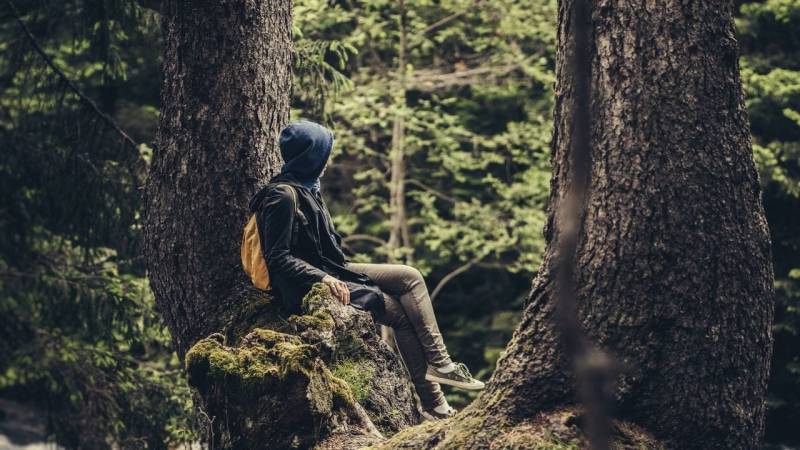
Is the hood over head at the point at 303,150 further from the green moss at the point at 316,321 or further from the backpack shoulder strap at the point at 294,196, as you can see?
the green moss at the point at 316,321

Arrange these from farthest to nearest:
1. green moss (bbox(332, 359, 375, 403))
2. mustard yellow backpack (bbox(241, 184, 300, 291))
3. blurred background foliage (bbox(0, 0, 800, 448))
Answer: blurred background foliage (bbox(0, 0, 800, 448))
mustard yellow backpack (bbox(241, 184, 300, 291))
green moss (bbox(332, 359, 375, 403))

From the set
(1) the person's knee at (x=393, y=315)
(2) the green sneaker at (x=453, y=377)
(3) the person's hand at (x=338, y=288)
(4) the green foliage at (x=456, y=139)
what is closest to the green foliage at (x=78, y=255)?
(1) the person's knee at (x=393, y=315)

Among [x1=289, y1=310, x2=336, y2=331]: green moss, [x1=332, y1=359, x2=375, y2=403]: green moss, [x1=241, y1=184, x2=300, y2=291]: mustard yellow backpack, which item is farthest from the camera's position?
[x1=241, y1=184, x2=300, y2=291]: mustard yellow backpack

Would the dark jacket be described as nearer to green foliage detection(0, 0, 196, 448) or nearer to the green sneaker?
the green sneaker

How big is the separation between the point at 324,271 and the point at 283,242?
0.95ft

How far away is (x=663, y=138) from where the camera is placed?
10.9 feet

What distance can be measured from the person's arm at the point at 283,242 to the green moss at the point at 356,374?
0.43 m

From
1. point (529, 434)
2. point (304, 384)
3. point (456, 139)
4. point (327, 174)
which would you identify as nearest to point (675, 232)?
point (529, 434)

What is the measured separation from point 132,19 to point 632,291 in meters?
5.89

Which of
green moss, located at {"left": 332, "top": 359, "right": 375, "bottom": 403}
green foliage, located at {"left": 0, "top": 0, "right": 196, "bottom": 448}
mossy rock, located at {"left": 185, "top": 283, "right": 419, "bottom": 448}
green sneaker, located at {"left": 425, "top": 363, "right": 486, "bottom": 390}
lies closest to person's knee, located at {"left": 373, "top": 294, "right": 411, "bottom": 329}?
green sneaker, located at {"left": 425, "top": 363, "right": 486, "bottom": 390}

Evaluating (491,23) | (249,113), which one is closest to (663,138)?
(249,113)

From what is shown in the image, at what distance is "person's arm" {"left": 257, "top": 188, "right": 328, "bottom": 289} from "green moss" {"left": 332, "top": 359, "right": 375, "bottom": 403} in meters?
0.43

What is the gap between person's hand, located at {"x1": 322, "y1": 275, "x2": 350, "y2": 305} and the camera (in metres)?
4.56

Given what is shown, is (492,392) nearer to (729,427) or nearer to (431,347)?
(729,427)
